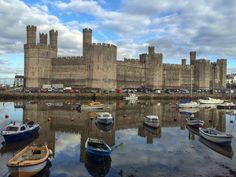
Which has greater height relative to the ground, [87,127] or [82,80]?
[82,80]

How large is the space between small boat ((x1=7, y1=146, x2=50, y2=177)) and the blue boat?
578 centimetres

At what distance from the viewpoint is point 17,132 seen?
21938mm

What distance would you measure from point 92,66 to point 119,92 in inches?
339

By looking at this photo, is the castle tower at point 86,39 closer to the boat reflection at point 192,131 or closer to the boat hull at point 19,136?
the boat reflection at point 192,131

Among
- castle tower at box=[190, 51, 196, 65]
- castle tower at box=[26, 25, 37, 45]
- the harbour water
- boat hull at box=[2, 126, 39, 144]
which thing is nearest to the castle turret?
castle tower at box=[190, 51, 196, 65]

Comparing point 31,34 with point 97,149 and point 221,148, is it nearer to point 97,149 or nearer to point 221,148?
point 221,148

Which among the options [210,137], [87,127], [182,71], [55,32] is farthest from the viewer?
[182,71]

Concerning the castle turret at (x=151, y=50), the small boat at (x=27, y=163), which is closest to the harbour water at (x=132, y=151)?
the small boat at (x=27, y=163)

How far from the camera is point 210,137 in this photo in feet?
75.3

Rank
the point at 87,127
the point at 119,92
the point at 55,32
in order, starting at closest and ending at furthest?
the point at 87,127 → the point at 119,92 → the point at 55,32

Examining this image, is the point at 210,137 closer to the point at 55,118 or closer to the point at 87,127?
the point at 87,127

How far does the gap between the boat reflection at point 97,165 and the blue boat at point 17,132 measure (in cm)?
637

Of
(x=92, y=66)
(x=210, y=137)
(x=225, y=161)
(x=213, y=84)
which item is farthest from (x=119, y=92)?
(x=225, y=161)

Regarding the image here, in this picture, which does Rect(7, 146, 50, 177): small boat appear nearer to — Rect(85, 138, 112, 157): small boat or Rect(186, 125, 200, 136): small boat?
Rect(85, 138, 112, 157): small boat
